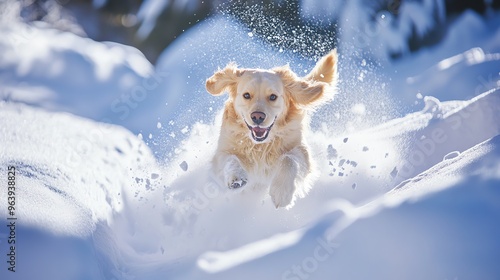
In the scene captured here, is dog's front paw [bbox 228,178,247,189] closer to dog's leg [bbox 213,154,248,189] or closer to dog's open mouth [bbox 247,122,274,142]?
dog's leg [bbox 213,154,248,189]

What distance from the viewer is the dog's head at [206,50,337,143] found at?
128 inches

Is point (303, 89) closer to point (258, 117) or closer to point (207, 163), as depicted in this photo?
point (258, 117)

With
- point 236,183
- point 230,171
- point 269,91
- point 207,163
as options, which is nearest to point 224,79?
point 269,91

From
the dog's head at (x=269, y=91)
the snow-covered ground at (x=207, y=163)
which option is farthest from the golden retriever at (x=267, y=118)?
the snow-covered ground at (x=207, y=163)

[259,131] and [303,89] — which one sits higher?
[303,89]

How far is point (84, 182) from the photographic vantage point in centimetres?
310

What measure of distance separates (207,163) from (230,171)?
32.7 inches

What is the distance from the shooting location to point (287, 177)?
10.2ft

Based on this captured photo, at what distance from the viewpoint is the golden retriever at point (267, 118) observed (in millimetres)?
3273

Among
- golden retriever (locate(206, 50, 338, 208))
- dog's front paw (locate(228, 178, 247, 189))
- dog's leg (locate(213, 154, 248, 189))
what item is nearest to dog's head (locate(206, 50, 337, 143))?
golden retriever (locate(206, 50, 338, 208))

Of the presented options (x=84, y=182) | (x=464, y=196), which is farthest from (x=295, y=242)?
(x=84, y=182)

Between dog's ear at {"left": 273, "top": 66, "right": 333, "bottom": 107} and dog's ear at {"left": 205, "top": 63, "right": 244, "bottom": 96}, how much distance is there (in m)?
0.27

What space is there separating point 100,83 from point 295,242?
329cm

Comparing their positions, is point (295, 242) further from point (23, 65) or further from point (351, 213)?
point (23, 65)
